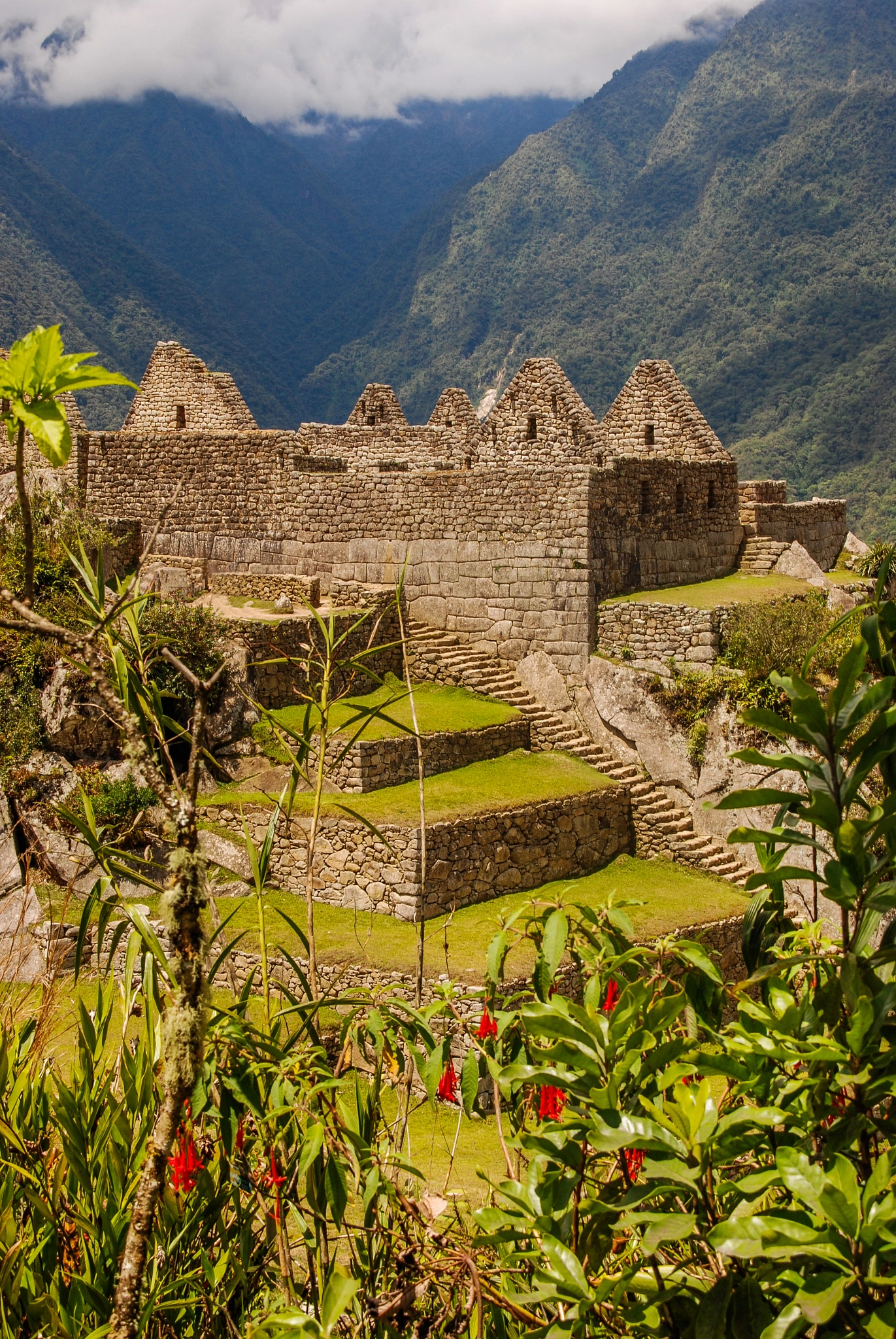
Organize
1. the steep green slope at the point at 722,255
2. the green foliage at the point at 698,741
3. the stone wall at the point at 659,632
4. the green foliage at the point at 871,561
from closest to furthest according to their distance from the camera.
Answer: the green foliage at the point at 698,741 < the stone wall at the point at 659,632 < the green foliage at the point at 871,561 < the steep green slope at the point at 722,255

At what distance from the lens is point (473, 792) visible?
12.6 metres

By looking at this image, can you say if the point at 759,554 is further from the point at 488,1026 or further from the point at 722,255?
the point at 722,255

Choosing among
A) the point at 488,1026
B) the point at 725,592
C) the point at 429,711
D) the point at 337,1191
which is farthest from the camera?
the point at 725,592

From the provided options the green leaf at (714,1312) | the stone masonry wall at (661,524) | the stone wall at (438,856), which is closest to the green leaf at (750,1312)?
the green leaf at (714,1312)

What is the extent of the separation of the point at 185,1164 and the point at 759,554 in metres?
15.3

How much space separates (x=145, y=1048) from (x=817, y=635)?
35.5ft

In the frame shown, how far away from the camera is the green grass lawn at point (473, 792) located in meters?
11.8

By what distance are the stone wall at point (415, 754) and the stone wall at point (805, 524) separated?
5478 mm

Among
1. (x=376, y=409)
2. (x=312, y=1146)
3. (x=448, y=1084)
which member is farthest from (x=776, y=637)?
(x=312, y=1146)

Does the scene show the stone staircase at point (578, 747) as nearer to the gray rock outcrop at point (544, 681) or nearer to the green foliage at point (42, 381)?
the gray rock outcrop at point (544, 681)

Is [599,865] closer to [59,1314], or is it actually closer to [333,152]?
[59,1314]

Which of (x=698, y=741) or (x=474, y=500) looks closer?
(x=698, y=741)

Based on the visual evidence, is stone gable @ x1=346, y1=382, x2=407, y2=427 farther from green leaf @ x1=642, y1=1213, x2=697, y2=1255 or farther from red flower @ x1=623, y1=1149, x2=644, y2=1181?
green leaf @ x1=642, y1=1213, x2=697, y2=1255

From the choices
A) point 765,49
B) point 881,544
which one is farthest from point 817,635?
point 765,49
